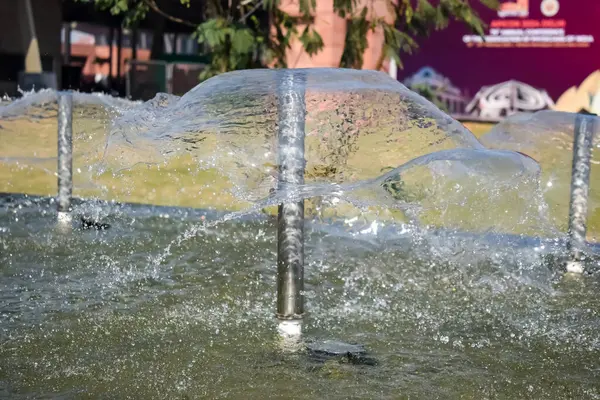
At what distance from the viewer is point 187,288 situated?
4902 millimetres

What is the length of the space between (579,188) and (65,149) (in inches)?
157

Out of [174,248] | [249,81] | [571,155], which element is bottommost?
[174,248]

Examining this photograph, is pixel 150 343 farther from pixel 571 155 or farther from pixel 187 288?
pixel 571 155

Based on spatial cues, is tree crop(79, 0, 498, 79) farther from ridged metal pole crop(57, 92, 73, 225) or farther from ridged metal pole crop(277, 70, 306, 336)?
ridged metal pole crop(277, 70, 306, 336)

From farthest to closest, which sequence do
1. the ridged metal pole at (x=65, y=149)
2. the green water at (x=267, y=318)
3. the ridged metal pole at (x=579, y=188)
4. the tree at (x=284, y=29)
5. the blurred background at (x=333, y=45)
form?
the blurred background at (x=333, y=45) → the tree at (x=284, y=29) → the ridged metal pole at (x=65, y=149) → the ridged metal pole at (x=579, y=188) → the green water at (x=267, y=318)

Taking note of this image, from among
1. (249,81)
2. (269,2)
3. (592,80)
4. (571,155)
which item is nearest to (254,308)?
(249,81)

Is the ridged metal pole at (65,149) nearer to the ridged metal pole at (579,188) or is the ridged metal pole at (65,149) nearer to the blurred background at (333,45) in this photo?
the blurred background at (333,45)

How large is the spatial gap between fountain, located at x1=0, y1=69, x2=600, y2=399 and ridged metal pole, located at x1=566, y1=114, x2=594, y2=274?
1cm

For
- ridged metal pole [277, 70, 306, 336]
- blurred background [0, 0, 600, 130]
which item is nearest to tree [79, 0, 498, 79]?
blurred background [0, 0, 600, 130]

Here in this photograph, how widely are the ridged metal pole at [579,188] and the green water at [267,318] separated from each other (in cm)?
25

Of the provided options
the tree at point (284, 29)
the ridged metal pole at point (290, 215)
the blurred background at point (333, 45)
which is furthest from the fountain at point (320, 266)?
the blurred background at point (333, 45)

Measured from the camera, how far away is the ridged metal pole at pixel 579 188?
214 inches

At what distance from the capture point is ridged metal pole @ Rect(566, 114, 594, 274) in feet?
17.9

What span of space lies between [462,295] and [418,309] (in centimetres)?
51
